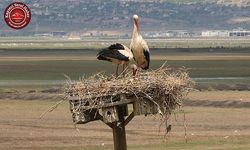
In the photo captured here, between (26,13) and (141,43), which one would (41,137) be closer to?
(26,13)

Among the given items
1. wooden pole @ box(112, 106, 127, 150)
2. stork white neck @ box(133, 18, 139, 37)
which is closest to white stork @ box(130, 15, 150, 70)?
stork white neck @ box(133, 18, 139, 37)

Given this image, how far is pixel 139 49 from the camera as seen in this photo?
14.4 meters

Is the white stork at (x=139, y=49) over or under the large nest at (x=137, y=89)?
over

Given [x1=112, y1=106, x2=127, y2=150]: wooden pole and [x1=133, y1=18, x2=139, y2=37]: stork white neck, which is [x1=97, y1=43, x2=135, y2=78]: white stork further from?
[x1=112, y1=106, x2=127, y2=150]: wooden pole

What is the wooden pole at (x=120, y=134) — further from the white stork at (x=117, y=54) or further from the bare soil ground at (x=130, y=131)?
the bare soil ground at (x=130, y=131)

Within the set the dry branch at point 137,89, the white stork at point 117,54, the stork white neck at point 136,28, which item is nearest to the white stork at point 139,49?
the stork white neck at point 136,28

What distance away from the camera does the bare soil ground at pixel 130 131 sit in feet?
96.5

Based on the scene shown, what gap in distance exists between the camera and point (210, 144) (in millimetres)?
29031

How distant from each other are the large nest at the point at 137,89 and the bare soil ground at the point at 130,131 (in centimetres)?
1026

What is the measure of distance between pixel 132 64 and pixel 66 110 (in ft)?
96.5

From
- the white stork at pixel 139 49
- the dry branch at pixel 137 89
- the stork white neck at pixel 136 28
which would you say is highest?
the stork white neck at pixel 136 28

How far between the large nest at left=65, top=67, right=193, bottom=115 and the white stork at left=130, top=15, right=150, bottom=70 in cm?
39

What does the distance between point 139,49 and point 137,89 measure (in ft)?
3.58

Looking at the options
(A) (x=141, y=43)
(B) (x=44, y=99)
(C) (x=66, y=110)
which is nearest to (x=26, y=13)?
(A) (x=141, y=43)
